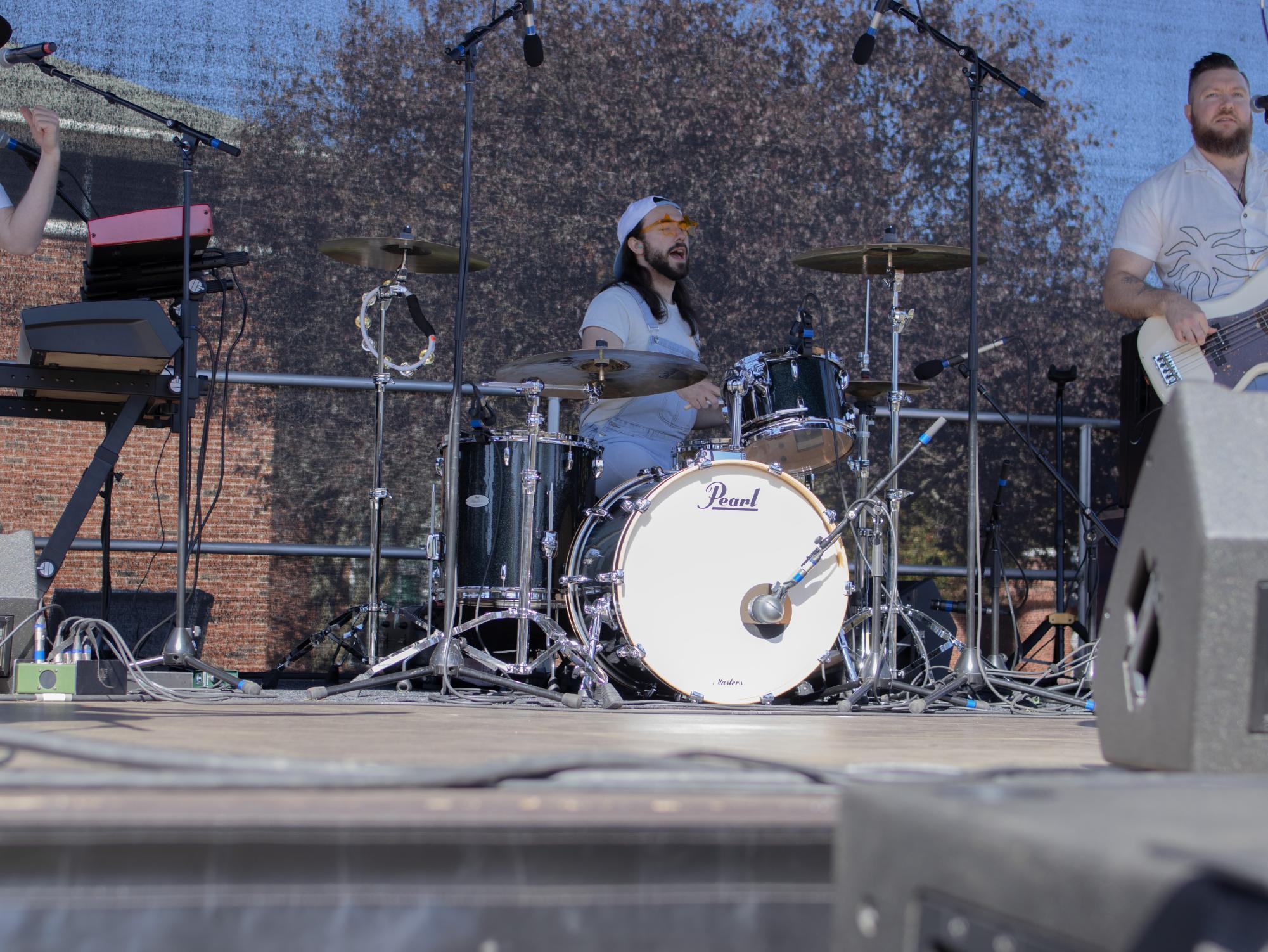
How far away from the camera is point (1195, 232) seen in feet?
11.7

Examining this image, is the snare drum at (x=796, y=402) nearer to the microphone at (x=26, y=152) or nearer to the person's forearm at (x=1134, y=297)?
the person's forearm at (x=1134, y=297)

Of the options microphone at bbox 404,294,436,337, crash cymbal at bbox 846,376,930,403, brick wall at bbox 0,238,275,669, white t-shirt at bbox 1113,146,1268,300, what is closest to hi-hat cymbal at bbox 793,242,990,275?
crash cymbal at bbox 846,376,930,403

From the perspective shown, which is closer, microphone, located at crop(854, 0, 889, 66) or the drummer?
microphone, located at crop(854, 0, 889, 66)

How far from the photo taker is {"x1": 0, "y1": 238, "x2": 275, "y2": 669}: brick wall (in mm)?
4391

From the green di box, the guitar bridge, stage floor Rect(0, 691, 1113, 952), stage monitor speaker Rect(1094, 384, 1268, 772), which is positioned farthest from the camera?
the guitar bridge

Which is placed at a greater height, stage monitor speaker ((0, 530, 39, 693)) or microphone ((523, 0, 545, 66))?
microphone ((523, 0, 545, 66))

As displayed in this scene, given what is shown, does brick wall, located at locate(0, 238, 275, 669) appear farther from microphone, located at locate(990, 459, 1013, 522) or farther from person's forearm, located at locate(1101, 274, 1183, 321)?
person's forearm, located at locate(1101, 274, 1183, 321)

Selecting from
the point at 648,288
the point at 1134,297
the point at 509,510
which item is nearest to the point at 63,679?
the point at 509,510

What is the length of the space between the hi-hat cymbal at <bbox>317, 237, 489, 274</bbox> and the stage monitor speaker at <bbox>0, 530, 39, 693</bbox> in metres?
1.31

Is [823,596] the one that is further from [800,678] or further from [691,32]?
[691,32]

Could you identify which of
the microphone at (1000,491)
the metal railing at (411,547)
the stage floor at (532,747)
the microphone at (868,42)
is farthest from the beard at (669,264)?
the stage floor at (532,747)

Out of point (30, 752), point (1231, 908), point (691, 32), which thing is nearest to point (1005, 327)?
point (691, 32)

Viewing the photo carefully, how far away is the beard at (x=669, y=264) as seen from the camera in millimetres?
4113

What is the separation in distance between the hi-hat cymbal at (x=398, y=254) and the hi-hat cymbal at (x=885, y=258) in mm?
1039
